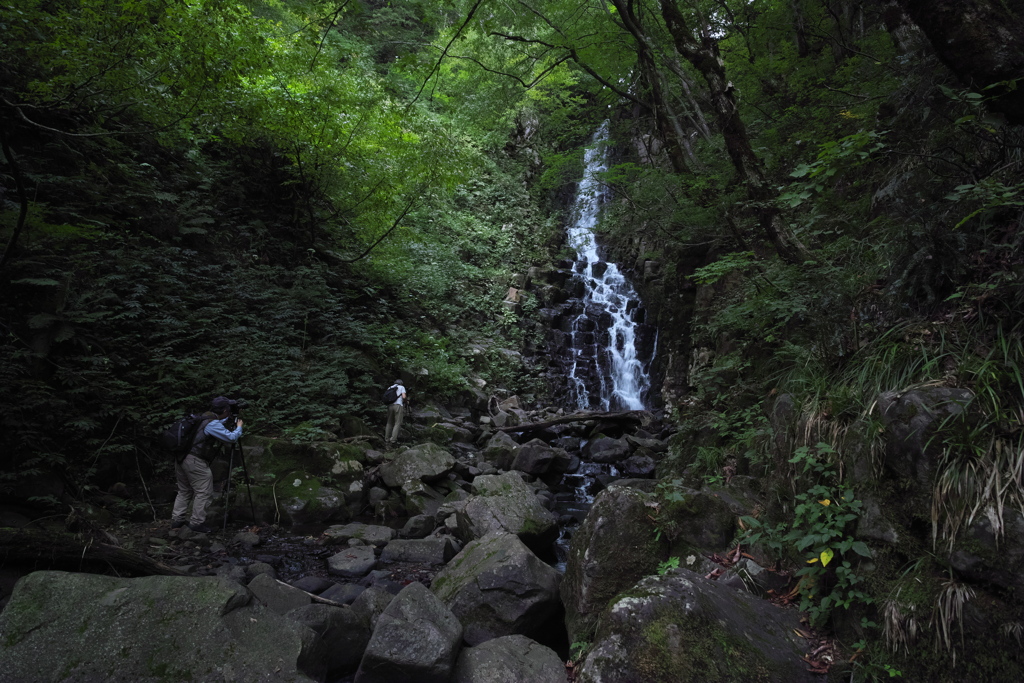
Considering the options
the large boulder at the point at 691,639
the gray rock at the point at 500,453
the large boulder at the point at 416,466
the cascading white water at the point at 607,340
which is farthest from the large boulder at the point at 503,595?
the cascading white water at the point at 607,340

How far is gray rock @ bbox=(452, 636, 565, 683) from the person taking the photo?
3529 mm

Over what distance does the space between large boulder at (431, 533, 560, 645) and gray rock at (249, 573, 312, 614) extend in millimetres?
1346

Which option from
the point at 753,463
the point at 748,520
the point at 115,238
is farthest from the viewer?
the point at 115,238

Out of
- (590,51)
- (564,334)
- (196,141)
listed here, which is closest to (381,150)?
(196,141)

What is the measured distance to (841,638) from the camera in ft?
9.30

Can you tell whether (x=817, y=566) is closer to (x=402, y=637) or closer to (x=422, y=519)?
(x=402, y=637)

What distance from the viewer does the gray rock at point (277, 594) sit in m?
4.50

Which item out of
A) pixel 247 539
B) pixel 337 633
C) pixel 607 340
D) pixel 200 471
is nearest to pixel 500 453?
pixel 247 539

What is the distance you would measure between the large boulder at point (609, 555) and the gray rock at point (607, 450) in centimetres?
617

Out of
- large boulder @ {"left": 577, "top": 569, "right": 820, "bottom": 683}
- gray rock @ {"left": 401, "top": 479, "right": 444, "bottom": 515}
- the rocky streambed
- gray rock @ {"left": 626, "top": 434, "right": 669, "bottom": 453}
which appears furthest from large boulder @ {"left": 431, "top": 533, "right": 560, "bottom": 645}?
gray rock @ {"left": 626, "top": 434, "right": 669, "bottom": 453}

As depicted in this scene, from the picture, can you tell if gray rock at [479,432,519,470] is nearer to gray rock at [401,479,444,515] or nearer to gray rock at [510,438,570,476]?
gray rock at [510,438,570,476]

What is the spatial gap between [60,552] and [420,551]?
3572mm

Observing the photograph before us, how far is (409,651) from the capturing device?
3535mm

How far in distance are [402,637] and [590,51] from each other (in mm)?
9375
